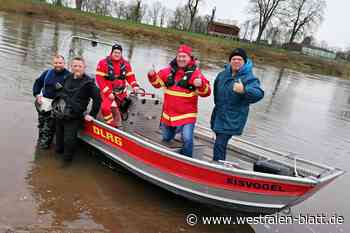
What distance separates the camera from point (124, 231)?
4.12m

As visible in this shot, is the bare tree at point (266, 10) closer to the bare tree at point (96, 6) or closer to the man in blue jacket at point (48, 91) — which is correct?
the bare tree at point (96, 6)

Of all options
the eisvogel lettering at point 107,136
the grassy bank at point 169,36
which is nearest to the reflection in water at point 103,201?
the eisvogel lettering at point 107,136

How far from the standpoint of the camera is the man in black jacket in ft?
16.9

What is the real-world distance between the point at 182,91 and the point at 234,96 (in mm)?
654

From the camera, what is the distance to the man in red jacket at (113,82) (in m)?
5.39

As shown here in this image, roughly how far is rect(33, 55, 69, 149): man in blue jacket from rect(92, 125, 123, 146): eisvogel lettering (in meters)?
0.72

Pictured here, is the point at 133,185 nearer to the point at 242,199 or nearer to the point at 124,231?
the point at 124,231

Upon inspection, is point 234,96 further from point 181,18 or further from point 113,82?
point 181,18

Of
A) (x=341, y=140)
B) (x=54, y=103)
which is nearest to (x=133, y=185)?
(x=54, y=103)

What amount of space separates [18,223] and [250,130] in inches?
251

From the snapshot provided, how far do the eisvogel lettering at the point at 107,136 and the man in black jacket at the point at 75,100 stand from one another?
0.18m

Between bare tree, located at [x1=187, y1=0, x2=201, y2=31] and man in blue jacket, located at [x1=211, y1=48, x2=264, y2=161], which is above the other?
bare tree, located at [x1=187, y1=0, x2=201, y2=31]

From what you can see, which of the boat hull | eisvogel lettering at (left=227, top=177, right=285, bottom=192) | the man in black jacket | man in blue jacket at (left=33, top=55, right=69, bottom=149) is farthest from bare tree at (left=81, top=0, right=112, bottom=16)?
eisvogel lettering at (left=227, top=177, right=285, bottom=192)

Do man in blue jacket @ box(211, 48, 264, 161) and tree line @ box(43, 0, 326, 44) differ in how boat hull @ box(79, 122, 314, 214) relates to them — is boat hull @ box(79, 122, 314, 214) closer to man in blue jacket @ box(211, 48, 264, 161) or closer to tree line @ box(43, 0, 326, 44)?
man in blue jacket @ box(211, 48, 264, 161)
